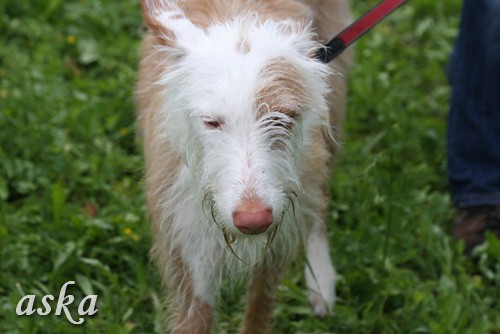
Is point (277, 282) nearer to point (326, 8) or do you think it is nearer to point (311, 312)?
point (311, 312)

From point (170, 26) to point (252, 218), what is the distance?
2.66ft

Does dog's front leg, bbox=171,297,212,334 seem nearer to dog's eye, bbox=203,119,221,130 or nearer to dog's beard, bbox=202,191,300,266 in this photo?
dog's beard, bbox=202,191,300,266

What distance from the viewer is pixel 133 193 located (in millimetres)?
4645

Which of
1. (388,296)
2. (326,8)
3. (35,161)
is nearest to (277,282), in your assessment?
(388,296)

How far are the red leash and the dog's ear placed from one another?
55 centimetres

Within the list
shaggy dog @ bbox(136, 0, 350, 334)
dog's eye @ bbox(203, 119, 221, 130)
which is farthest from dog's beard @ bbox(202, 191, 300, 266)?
dog's eye @ bbox(203, 119, 221, 130)

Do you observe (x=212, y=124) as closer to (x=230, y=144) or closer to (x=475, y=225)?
(x=230, y=144)

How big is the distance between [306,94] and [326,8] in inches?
47.2

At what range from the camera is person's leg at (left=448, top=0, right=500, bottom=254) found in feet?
14.6

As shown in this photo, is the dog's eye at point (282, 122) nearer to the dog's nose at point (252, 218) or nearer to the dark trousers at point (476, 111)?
the dog's nose at point (252, 218)

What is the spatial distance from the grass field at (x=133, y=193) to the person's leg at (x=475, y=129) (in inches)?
5.8

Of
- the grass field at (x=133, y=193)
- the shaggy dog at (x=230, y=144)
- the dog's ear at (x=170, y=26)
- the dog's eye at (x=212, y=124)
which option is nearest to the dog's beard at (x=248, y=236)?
the shaggy dog at (x=230, y=144)

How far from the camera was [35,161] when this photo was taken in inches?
186

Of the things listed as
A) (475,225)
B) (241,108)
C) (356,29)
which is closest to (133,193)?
(356,29)
